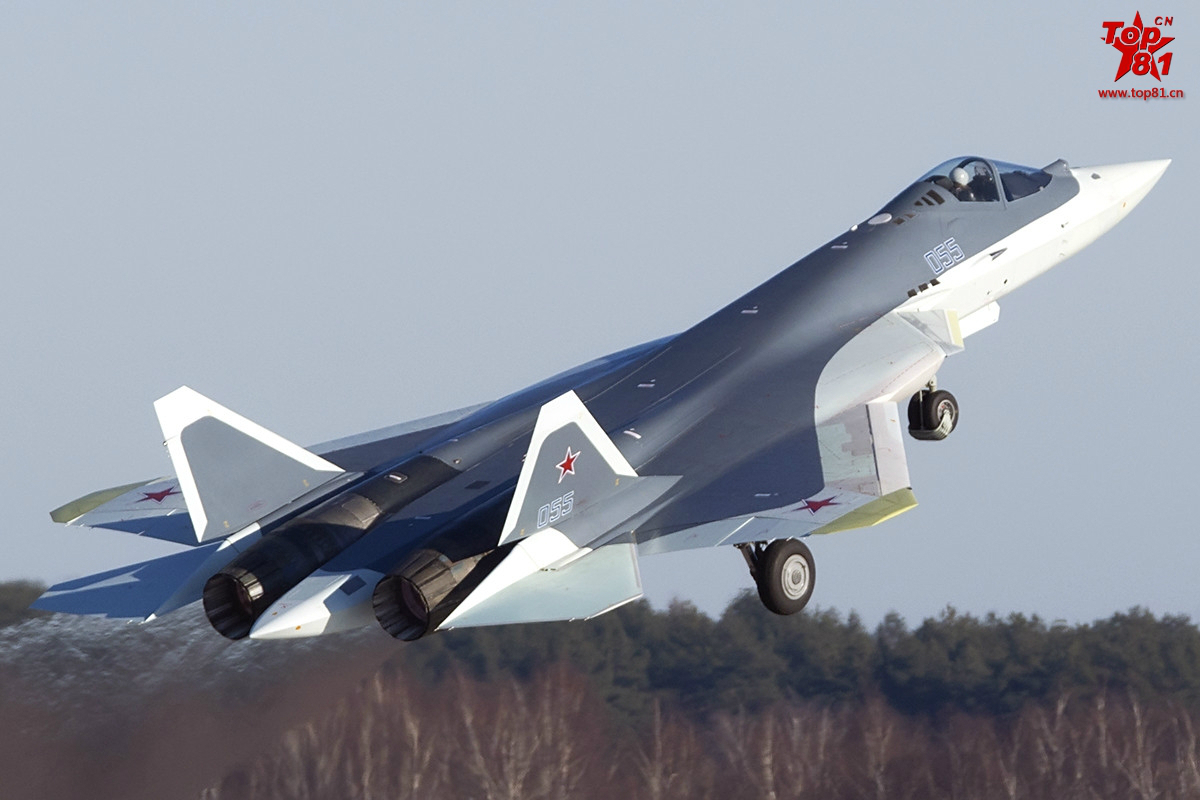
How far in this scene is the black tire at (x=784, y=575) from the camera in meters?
17.8

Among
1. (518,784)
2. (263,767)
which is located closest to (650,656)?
(518,784)

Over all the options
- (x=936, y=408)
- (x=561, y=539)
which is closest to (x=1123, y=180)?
(x=936, y=408)

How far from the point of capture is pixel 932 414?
21.9m

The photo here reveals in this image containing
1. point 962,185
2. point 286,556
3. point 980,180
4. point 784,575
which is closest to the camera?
point 286,556

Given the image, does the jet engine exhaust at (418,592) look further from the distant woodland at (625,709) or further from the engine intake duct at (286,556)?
the distant woodland at (625,709)

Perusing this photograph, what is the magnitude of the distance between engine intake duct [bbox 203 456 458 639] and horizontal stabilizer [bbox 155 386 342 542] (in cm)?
38

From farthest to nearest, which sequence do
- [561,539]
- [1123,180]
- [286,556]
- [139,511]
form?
[1123,180]
[139,511]
[286,556]
[561,539]

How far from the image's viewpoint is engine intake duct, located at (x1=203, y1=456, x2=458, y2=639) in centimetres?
1705

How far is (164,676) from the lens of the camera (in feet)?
67.4

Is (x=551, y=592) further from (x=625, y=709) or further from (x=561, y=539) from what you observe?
(x=625, y=709)

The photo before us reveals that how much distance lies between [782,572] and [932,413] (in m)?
4.86

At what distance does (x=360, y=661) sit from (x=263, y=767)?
4.94 metres

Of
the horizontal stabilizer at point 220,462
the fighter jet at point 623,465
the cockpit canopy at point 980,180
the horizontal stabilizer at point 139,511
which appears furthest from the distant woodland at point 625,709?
the cockpit canopy at point 980,180

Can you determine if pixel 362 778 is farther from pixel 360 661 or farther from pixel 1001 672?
pixel 1001 672
